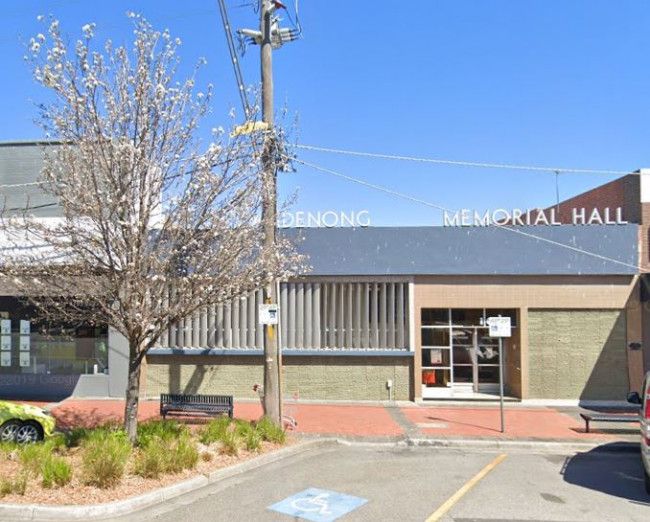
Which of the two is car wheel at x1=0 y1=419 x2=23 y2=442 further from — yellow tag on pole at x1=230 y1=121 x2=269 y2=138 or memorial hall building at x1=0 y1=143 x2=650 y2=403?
yellow tag on pole at x1=230 y1=121 x2=269 y2=138

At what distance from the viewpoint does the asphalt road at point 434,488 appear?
6369mm

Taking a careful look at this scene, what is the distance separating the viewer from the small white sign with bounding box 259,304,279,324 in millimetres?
10055

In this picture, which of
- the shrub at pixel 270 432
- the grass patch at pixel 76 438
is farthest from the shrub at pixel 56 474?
the shrub at pixel 270 432

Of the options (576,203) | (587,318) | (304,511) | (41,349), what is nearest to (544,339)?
(587,318)

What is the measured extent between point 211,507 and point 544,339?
1141 centimetres

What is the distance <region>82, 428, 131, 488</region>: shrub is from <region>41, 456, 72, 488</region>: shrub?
21 cm

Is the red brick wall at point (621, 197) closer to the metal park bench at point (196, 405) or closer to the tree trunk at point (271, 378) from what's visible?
the tree trunk at point (271, 378)

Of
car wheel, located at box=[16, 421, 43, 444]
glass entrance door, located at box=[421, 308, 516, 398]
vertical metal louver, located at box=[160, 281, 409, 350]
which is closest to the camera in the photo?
car wheel, located at box=[16, 421, 43, 444]

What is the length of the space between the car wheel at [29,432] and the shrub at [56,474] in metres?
3.49

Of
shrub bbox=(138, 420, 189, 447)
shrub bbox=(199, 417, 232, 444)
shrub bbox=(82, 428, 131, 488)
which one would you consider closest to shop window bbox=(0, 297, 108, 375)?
shrub bbox=(138, 420, 189, 447)

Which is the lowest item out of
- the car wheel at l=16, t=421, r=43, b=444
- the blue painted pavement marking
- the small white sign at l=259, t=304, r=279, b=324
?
the blue painted pavement marking

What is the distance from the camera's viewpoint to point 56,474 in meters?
6.60

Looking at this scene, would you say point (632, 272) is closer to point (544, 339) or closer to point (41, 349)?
point (544, 339)

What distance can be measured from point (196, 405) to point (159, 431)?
2.80 meters
